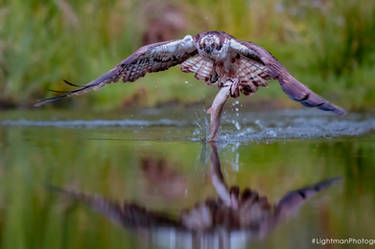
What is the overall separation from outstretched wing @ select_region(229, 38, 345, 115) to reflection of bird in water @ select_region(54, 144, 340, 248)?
2.39 feet

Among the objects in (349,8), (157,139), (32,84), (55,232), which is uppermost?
(349,8)

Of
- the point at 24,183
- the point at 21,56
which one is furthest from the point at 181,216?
the point at 21,56

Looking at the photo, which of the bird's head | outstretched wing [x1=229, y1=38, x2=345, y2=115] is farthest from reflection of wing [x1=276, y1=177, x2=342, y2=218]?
the bird's head

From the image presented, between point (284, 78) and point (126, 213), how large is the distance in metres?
2.16

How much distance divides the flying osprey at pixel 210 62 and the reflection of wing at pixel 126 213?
2011mm

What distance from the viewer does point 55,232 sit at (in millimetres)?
4008

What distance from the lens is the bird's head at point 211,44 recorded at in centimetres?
697

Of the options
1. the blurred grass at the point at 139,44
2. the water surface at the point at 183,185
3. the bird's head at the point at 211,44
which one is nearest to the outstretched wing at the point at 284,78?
the bird's head at the point at 211,44

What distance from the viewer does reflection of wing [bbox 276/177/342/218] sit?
14.6ft

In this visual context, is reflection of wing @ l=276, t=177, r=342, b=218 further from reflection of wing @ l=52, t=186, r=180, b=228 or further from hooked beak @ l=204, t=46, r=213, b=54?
hooked beak @ l=204, t=46, r=213, b=54

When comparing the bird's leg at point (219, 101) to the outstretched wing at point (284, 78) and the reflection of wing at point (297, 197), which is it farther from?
the reflection of wing at point (297, 197)

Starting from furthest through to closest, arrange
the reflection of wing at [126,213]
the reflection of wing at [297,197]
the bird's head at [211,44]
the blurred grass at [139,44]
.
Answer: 1. the blurred grass at [139,44]
2. the bird's head at [211,44]
3. the reflection of wing at [297,197]
4. the reflection of wing at [126,213]

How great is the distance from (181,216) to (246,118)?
6.40 m

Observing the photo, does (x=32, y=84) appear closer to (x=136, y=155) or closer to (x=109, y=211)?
(x=136, y=155)
